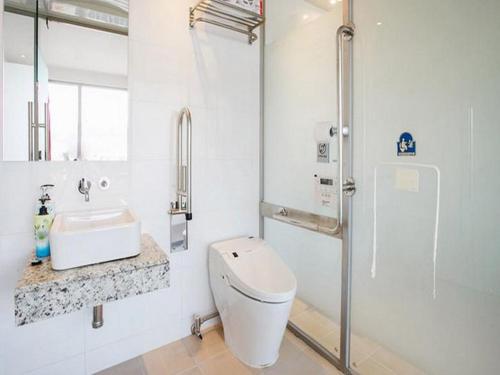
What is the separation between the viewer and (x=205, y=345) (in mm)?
1807

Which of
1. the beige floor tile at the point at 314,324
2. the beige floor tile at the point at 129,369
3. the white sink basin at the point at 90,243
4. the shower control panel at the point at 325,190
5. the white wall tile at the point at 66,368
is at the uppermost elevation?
the shower control panel at the point at 325,190

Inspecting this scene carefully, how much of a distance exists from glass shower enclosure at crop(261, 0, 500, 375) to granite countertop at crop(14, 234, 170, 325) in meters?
0.94

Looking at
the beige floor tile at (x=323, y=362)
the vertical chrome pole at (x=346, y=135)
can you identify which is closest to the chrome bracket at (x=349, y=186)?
the vertical chrome pole at (x=346, y=135)

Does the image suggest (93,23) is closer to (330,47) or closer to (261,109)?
(261,109)

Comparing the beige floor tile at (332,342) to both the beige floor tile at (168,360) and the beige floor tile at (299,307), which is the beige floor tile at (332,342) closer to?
the beige floor tile at (299,307)

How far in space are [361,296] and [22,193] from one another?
1.76m

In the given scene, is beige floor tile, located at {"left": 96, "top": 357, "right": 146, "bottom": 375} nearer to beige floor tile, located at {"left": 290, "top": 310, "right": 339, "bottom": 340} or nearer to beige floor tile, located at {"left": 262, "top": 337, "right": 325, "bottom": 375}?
beige floor tile, located at {"left": 262, "top": 337, "right": 325, "bottom": 375}

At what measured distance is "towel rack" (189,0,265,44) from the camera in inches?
67.7

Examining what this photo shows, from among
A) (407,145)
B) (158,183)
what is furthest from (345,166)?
(158,183)

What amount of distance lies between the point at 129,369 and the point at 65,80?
160cm

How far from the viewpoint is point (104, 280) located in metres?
1.14

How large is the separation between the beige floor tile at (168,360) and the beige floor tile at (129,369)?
0.09ft

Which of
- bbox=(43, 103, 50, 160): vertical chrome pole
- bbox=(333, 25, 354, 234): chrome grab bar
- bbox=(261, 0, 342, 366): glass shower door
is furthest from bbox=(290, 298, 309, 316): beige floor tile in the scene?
bbox=(43, 103, 50, 160): vertical chrome pole

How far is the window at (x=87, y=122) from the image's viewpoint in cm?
144
